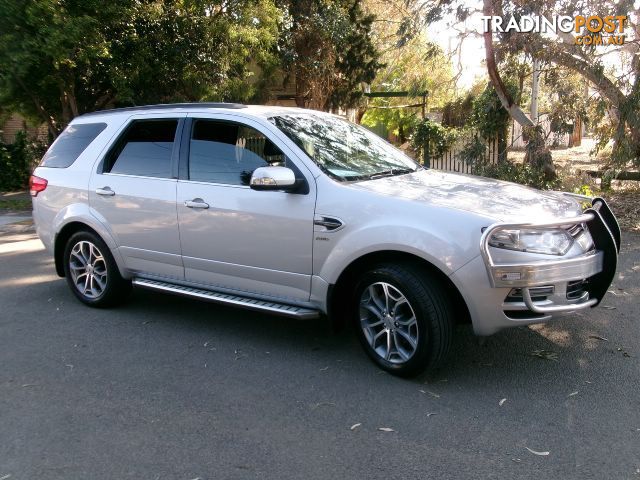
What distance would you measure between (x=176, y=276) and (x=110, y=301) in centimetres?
103

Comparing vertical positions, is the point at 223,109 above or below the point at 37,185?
above

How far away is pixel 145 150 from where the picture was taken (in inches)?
218

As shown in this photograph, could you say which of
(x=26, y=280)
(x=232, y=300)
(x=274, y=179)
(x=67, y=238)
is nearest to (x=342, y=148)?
(x=274, y=179)

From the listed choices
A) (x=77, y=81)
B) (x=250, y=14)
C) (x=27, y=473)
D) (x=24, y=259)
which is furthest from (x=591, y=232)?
(x=77, y=81)

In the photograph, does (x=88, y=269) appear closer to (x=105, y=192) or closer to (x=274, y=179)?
(x=105, y=192)

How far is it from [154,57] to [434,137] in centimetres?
701

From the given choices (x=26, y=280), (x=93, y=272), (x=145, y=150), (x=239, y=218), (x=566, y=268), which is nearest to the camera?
(x=566, y=268)

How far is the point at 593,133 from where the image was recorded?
11609 mm

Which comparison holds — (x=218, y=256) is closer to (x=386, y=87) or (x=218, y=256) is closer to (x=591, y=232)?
(x=591, y=232)

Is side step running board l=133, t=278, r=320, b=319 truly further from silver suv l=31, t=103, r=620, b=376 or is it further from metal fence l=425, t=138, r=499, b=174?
metal fence l=425, t=138, r=499, b=174

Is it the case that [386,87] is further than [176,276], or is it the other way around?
[386,87]

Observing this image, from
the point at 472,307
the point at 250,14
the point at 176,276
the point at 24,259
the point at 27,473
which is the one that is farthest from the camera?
the point at 250,14

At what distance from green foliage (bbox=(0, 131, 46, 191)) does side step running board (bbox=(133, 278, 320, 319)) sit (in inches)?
518

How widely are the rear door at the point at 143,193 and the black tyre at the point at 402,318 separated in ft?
5.95
